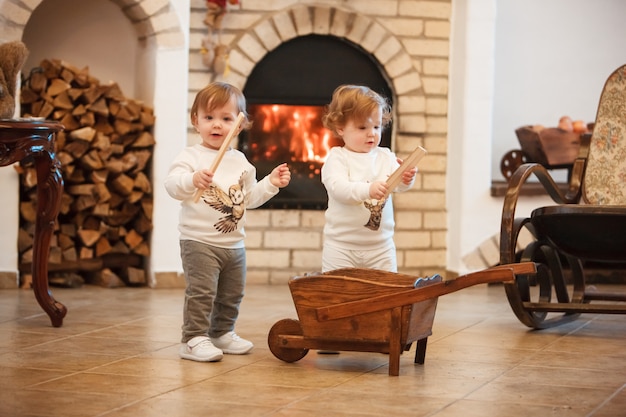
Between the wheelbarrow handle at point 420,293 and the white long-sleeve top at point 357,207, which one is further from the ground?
the white long-sleeve top at point 357,207

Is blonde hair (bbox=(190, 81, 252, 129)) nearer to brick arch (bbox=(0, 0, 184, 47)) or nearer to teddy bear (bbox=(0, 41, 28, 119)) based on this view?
teddy bear (bbox=(0, 41, 28, 119))

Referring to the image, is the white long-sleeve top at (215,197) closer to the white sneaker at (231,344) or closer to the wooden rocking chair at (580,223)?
the white sneaker at (231,344)

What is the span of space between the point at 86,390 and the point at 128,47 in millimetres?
3310

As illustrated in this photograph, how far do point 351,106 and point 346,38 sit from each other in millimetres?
2405

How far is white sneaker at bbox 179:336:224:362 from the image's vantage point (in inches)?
119

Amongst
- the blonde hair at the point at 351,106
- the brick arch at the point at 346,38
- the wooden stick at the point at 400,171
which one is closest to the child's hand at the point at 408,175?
the wooden stick at the point at 400,171

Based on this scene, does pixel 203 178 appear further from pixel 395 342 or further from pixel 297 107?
pixel 297 107

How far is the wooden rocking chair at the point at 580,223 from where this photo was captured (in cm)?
375

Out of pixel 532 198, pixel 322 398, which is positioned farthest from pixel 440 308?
pixel 322 398

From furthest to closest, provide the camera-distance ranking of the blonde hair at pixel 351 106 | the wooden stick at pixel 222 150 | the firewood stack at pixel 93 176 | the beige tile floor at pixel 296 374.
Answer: the firewood stack at pixel 93 176, the blonde hair at pixel 351 106, the wooden stick at pixel 222 150, the beige tile floor at pixel 296 374

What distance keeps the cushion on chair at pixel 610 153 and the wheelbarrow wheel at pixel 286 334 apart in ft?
5.97

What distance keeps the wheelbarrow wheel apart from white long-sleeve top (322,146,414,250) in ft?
1.17

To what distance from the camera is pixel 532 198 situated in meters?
5.75

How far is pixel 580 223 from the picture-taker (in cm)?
378
